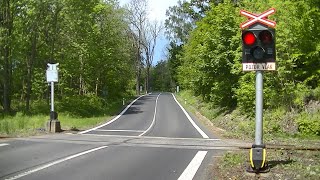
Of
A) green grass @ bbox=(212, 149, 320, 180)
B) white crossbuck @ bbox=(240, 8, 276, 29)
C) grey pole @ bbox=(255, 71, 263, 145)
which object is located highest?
white crossbuck @ bbox=(240, 8, 276, 29)

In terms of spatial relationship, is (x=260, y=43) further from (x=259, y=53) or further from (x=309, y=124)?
(x=309, y=124)

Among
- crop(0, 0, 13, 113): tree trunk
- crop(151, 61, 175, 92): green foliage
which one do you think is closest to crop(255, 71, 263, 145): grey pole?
crop(0, 0, 13, 113): tree trunk

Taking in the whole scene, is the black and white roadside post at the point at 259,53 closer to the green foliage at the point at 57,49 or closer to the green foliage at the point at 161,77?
the green foliage at the point at 57,49

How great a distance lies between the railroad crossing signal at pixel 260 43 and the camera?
8445 mm

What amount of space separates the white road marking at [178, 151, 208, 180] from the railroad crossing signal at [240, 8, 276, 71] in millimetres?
2760

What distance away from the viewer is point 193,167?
34.2 ft

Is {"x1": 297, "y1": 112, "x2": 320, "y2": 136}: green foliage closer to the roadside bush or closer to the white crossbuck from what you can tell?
the white crossbuck

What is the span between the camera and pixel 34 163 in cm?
1071

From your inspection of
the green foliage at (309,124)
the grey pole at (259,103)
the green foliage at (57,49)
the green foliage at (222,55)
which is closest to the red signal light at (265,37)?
the grey pole at (259,103)

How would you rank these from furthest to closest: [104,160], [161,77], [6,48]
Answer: [161,77] < [6,48] < [104,160]

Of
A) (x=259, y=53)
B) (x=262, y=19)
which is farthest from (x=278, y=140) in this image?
(x=262, y=19)

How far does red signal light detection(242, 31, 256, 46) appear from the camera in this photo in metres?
8.53

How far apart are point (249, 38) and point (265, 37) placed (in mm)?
321

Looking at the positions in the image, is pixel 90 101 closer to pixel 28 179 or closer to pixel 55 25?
pixel 55 25
